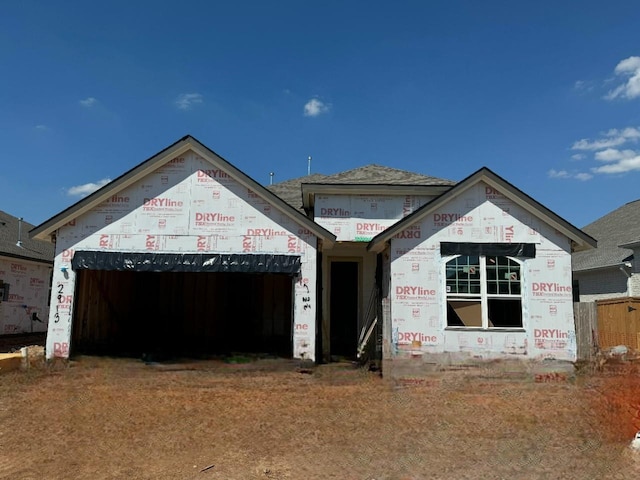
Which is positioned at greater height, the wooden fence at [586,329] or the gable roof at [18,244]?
the gable roof at [18,244]

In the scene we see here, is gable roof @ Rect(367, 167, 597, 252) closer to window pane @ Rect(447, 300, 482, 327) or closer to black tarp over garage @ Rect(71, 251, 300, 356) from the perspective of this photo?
window pane @ Rect(447, 300, 482, 327)

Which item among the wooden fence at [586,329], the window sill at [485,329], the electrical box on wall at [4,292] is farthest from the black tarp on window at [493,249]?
the electrical box on wall at [4,292]

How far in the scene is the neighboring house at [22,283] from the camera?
18.7 meters

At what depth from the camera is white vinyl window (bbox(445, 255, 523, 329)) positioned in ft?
39.3

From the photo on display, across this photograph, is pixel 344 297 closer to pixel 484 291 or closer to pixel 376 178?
pixel 376 178

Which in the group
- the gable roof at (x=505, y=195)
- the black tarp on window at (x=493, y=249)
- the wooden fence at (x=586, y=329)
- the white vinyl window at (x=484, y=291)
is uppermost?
the gable roof at (x=505, y=195)

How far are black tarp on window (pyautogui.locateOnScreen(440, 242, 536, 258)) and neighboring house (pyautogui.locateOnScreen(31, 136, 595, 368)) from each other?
3 cm

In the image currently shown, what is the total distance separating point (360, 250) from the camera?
1584cm

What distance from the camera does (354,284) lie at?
53.1 ft

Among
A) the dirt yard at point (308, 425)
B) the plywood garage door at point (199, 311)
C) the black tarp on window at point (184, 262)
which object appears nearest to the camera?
the dirt yard at point (308, 425)

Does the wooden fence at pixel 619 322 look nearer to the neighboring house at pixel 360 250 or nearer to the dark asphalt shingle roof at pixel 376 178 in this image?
the neighboring house at pixel 360 250

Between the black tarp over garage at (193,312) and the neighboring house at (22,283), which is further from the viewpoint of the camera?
the neighboring house at (22,283)

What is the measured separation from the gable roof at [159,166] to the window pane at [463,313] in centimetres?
351

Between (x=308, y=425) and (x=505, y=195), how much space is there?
25.0 feet
